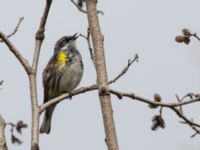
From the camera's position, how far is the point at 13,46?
14.4ft

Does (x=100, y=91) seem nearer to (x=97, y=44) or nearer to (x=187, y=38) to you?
(x=97, y=44)

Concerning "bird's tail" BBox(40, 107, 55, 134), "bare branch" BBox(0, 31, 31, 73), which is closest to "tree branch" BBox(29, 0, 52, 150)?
"bare branch" BBox(0, 31, 31, 73)

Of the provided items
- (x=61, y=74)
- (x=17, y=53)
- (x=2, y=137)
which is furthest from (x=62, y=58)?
(x=2, y=137)

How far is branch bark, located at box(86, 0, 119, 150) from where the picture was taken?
3203 mm

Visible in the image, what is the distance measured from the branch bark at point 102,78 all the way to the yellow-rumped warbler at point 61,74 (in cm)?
640

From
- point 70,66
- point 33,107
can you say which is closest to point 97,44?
point 33,107

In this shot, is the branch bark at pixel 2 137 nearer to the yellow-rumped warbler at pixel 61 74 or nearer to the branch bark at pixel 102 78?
the branch bark at pixel 102 78

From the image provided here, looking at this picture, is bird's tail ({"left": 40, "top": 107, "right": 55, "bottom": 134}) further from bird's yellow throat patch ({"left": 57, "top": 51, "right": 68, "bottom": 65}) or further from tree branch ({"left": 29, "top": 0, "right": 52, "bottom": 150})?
tree branch ({"left": 29, "top": 0, "right": 52, "bottom": 150})

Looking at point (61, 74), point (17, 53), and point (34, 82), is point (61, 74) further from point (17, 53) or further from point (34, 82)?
point (34, 82)

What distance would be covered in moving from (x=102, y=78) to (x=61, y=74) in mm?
6961

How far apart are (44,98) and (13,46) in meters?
6.26

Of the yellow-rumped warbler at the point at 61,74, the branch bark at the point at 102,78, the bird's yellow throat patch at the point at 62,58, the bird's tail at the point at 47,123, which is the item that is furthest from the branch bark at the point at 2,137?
the bird's yellow throat patch at the point at 62,58

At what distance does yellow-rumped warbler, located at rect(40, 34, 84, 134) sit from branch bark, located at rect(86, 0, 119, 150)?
640cm

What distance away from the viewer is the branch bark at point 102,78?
10.5ft
